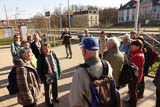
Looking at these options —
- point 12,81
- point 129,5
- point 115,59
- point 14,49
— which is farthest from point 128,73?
point 129,5

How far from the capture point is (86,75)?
1610mm

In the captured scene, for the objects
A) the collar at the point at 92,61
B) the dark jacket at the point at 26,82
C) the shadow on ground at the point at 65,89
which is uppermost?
the collar at the point at 92,61

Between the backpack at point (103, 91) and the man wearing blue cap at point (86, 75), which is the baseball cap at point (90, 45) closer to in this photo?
the man wearing blue cap at point (86, 75)

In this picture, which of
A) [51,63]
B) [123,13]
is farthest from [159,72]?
[123,13]

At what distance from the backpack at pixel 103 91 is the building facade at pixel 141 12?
47879 mm

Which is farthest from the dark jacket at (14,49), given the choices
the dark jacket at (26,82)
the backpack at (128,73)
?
the backpack at (128,73)

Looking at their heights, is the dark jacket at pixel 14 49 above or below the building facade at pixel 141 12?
below

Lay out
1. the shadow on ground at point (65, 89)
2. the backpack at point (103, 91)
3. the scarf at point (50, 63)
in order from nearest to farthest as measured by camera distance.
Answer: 1. the backpack at point (103, 91)
2. the scarf at point (50, 63)
3. the shadow on ground at point (65, 89)

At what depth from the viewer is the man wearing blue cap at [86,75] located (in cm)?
161

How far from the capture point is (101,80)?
5.32 feet

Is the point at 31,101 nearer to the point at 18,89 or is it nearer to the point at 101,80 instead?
the point at 18,89

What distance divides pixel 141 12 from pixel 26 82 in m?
51.1

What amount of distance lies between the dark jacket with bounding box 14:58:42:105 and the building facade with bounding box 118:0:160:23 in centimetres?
4776

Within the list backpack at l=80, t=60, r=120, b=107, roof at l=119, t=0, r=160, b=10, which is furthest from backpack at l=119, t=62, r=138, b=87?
roof at l=119, t=0, r=160, b=10
